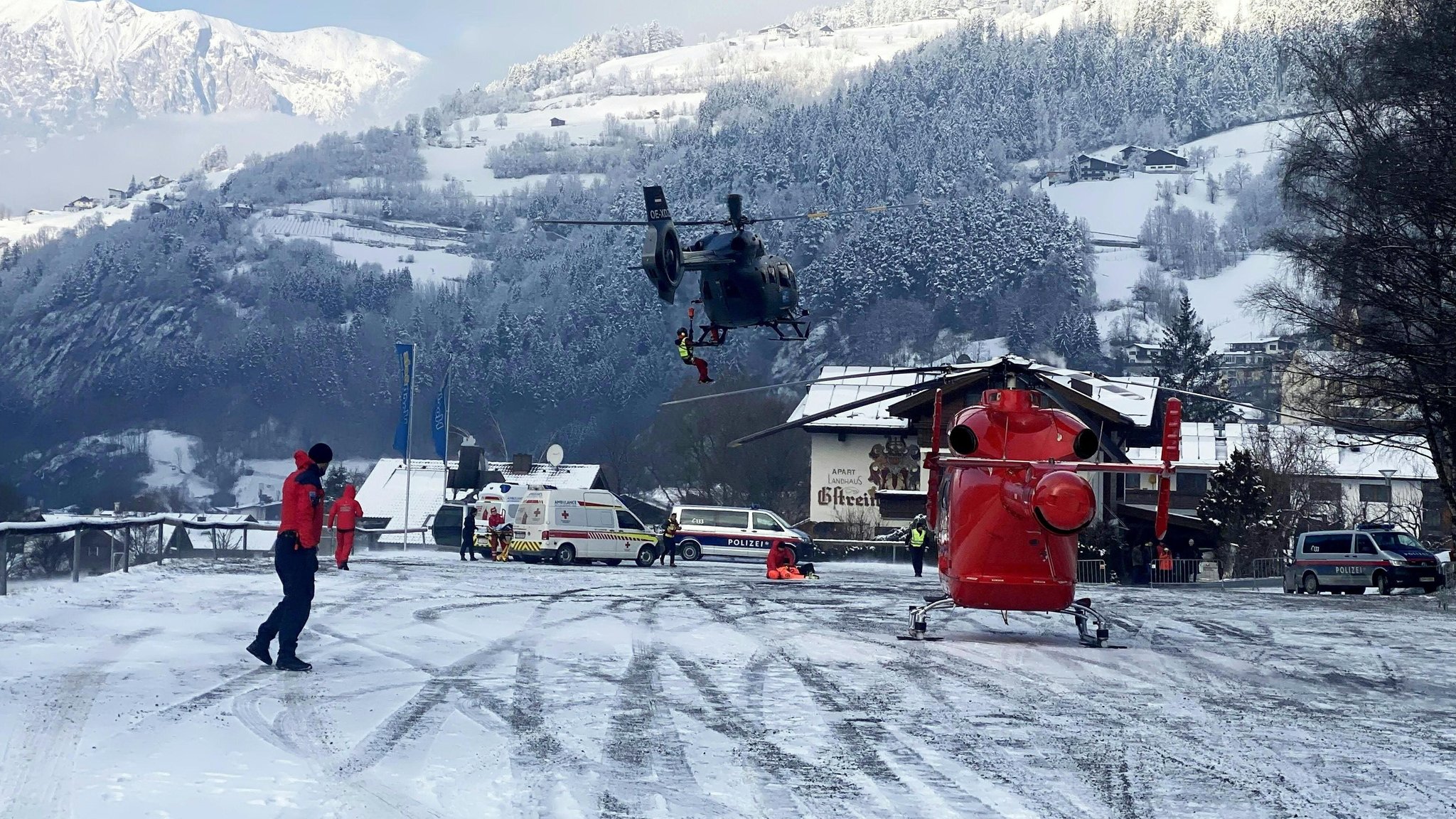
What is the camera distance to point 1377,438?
1254 inches

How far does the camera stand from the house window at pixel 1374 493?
8712 centimetres

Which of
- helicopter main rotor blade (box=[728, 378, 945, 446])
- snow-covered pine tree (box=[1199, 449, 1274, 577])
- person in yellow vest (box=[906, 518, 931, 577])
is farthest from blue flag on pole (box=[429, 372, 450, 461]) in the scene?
helicopter main rotor blade (box=[728, 378, 945, 446])

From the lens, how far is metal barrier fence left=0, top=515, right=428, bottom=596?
60.3ft

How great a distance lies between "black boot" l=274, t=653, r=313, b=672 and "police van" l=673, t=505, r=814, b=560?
34.6 meters

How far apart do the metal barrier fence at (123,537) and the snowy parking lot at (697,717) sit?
24.3 inches

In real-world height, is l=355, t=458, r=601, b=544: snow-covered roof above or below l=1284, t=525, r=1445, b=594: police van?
above

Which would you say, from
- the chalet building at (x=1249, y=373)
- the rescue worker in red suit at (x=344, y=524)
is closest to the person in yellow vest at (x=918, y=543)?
the rescue worker in red suit at (x=344, y=524)

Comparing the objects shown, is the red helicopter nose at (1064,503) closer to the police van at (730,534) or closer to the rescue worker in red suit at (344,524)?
the rescue worker in red suit at (344,524)

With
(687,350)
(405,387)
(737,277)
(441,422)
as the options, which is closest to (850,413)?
(441,422)

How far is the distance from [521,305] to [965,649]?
16391cm

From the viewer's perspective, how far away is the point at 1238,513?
54.4m

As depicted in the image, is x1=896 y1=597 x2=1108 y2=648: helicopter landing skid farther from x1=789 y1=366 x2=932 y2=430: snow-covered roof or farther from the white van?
x1=789 y1=366 x2=932 y2=430: snow-covered roof

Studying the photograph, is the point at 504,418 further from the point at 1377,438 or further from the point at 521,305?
the point at 1377,438

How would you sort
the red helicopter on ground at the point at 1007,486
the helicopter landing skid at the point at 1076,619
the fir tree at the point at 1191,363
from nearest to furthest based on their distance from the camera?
the red helicopter on ground at the point at 1007,486
the helicopter landing skid at the point at 1076,619
the fir tree at the point at 1191,363
